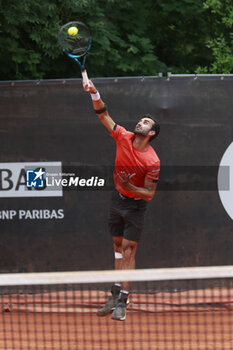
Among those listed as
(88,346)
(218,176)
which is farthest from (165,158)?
(88,346)

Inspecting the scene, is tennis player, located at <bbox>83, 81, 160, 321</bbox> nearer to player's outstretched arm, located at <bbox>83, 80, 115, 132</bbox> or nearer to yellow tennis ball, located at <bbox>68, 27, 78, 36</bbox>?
player's outstretched arm, located at <bbox>83, 80, 115, 132</bbox>

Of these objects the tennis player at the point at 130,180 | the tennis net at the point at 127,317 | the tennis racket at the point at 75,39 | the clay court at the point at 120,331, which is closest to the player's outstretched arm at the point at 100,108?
the tennis player at the point at 130,180

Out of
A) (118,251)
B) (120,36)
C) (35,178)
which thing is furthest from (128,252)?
(120,36)

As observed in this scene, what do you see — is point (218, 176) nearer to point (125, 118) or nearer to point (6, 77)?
point (125, 118)

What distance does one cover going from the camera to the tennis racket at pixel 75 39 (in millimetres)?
4922

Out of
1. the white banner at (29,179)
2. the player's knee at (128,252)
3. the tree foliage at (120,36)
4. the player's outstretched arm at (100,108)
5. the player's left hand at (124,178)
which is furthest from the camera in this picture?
the tree foliage at (120,36)

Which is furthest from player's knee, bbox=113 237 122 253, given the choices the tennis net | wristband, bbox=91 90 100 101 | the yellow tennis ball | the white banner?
the yellow tennis ball

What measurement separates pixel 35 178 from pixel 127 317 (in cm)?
159

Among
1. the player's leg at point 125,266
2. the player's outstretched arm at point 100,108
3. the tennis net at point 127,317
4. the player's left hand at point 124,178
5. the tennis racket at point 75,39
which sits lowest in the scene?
the tennis net at point 127,317

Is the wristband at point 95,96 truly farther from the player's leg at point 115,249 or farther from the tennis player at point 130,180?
the player's leg at point 115,249

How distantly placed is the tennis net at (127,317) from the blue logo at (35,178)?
990 millimetres

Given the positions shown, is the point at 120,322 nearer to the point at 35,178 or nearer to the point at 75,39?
the point at 35,178

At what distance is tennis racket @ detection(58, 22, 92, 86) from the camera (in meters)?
4.92

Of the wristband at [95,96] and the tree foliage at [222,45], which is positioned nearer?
the wristband at [95,96]
